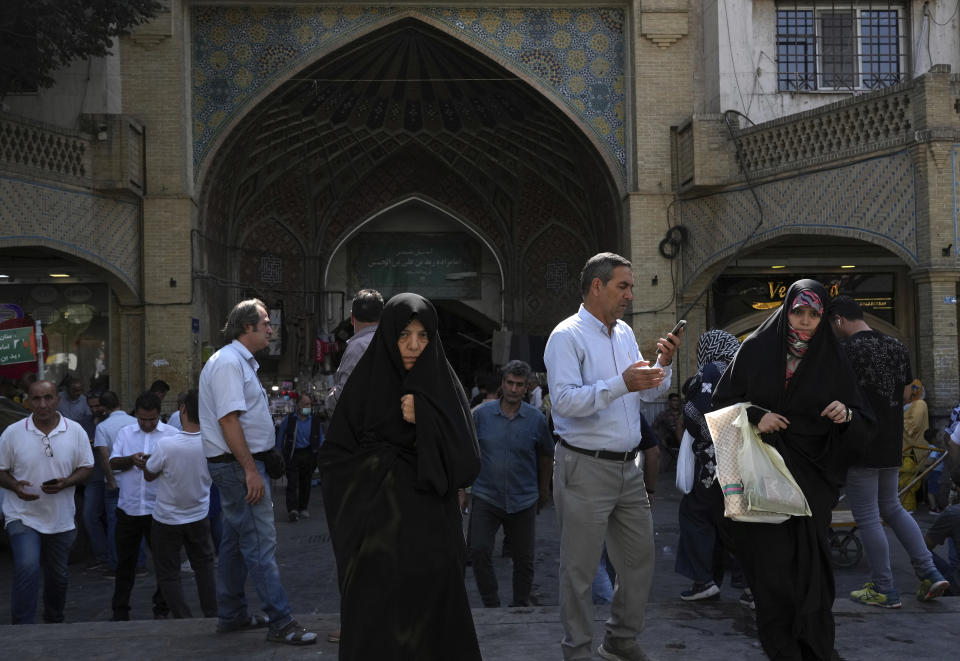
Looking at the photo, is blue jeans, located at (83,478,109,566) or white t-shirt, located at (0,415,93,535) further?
blue jeans, located at (83,478,109,566)

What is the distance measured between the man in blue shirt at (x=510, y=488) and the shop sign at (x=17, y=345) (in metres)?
6.89

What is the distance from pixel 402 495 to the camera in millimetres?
3014

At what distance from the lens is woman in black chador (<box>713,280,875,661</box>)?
3410 mm

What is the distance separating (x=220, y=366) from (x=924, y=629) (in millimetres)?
3122

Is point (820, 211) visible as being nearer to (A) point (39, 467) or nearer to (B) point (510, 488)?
(B) point (510, 488)

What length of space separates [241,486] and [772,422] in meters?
2.18

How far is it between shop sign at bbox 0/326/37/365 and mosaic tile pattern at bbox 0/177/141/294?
174 centimetres

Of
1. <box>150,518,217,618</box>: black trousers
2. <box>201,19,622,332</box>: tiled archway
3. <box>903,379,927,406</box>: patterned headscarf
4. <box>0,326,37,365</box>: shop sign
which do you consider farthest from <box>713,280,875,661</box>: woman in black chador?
<box>201,19,622,332</box>: tiled archway

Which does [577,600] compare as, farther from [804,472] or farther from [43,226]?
[43,226]

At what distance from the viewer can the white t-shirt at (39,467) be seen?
195 inches

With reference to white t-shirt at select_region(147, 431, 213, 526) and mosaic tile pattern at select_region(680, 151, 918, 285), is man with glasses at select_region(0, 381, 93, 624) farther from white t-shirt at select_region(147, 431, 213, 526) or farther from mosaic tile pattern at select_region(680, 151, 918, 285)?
mosaic tile pattern at select_region(680, 151, 918, 285)

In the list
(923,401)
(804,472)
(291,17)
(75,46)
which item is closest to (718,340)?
(804,472)

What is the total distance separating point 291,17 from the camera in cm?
1445

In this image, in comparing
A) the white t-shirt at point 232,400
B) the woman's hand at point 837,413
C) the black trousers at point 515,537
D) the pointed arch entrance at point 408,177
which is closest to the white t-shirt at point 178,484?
the white t-shirt at point 232,400
